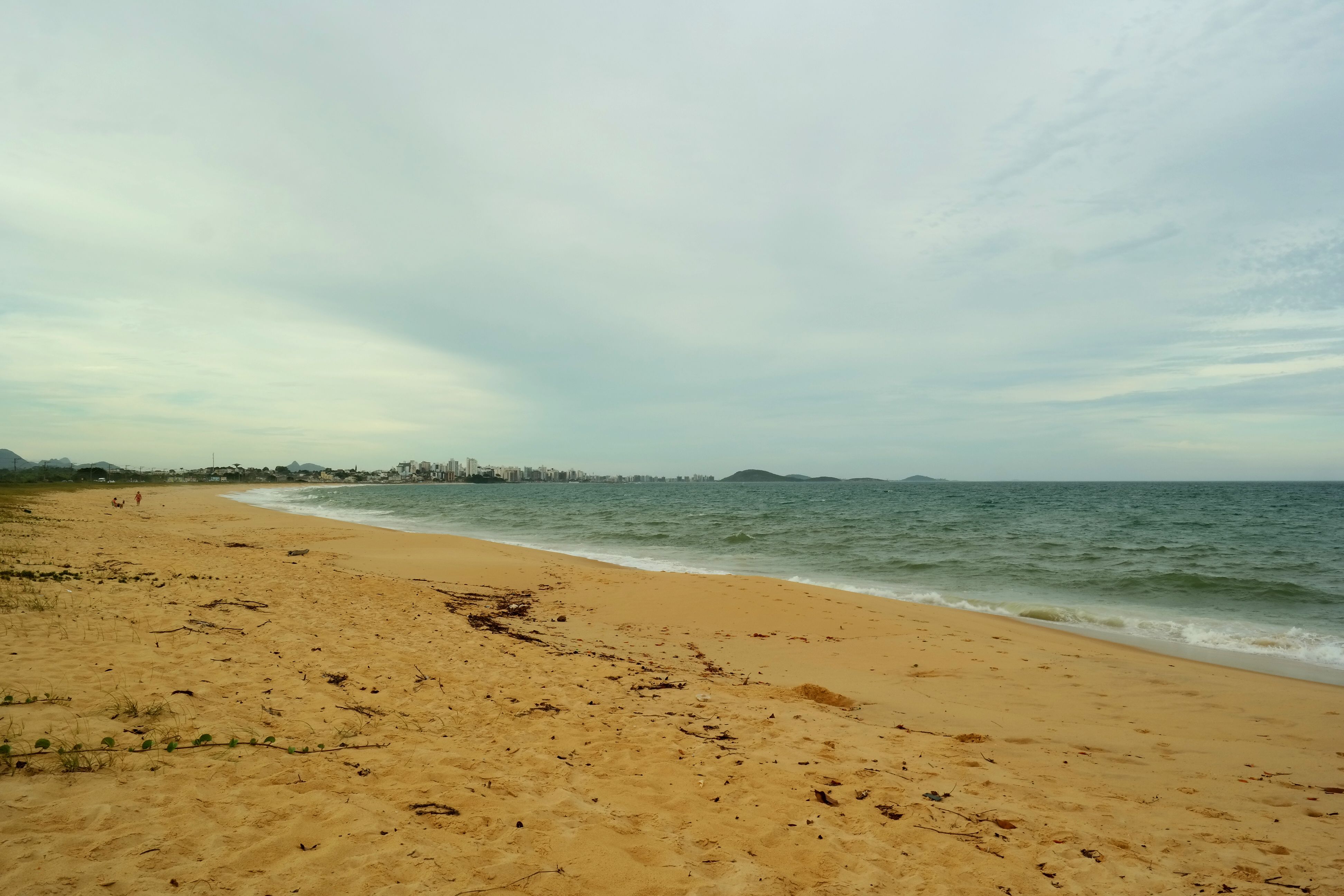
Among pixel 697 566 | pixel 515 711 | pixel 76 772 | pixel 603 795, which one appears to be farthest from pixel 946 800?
pixel 697 566

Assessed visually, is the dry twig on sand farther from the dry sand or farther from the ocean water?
the ocean water

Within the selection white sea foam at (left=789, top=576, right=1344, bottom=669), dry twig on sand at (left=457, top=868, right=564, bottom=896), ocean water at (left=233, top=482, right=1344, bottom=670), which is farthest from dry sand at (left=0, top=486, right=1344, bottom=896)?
ocean water at (left=233, top=482, right=1344, bottom=670)

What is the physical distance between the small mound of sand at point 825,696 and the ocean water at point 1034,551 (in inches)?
332

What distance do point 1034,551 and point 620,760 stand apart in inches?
925

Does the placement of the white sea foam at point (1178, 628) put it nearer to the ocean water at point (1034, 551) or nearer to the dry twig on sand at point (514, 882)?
the ocean water at point (1034, 551)

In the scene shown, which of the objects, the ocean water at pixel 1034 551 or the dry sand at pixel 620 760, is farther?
the ocean water at pixel 1034 551

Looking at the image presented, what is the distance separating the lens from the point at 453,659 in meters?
8.03

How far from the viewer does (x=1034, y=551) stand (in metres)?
23.8

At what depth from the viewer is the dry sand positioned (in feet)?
11.5

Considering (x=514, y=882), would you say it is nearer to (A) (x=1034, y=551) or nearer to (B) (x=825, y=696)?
(B) (x=825, y=696)

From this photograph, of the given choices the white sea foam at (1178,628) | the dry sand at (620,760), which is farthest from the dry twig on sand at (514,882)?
the white sea foam at (1178,628)

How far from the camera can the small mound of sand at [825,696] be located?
7414 millimetres

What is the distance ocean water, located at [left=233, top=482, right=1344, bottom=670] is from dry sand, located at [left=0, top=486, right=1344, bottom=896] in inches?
182

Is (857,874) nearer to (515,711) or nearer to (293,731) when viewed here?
(515,711)
